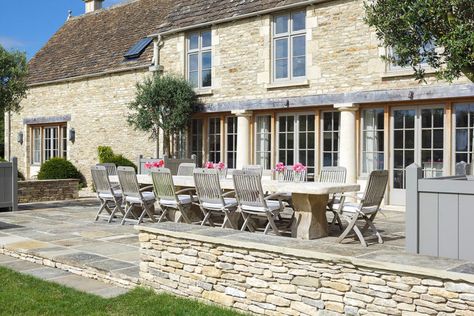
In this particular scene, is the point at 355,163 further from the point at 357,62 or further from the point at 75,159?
the point at 75,159

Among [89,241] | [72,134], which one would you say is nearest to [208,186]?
[89,241]

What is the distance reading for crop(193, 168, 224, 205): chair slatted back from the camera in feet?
25.5

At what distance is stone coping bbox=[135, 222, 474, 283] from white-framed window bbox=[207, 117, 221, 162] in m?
9.17

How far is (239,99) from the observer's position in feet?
46.2

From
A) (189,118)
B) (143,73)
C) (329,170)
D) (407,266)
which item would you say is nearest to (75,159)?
(143,73)

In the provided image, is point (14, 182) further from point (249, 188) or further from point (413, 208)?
point (413, 208)

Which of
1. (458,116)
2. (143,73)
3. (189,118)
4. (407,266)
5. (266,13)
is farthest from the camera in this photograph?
(143,73)

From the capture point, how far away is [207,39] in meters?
15.1

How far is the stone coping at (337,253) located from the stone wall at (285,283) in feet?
0.13

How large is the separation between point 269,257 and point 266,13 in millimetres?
9670

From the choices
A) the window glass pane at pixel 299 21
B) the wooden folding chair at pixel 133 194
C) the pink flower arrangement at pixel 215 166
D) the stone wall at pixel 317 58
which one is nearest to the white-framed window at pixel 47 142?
the stone wall at pixel 317 58

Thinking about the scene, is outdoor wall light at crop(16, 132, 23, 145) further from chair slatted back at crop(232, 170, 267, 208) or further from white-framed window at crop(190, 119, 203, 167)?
chair slatted back at crop(232, 170, 267, 208)

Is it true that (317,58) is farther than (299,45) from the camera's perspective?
No

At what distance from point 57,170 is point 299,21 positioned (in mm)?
9601
